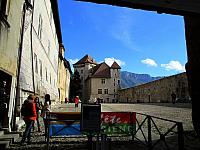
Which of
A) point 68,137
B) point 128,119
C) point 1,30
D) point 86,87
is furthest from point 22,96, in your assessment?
point 86,87

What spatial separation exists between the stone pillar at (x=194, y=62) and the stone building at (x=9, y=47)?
229 inches

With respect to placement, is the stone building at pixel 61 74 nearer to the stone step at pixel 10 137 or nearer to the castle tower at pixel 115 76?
the castle tower at pixel 115 76

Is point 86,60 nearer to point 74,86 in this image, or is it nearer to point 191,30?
point 74,86

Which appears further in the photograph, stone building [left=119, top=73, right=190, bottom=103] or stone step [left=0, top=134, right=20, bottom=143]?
stone building [left=119, top=73, right=190, bottom=103]

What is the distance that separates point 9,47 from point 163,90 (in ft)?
105

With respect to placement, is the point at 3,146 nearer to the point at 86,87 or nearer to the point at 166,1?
the point at 166,1

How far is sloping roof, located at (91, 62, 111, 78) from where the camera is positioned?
78125mm

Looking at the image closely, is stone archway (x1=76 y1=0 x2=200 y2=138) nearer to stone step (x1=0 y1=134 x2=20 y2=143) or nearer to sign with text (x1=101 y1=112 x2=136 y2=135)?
sign with text (x1=101 y1=112 x2=136 y2=135)

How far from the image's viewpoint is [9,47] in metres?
7.93

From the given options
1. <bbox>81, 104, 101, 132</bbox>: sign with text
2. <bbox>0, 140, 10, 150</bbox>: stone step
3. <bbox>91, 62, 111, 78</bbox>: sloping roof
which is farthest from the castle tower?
<bbox>81, 104, 101, 132</bbox>: sign with text

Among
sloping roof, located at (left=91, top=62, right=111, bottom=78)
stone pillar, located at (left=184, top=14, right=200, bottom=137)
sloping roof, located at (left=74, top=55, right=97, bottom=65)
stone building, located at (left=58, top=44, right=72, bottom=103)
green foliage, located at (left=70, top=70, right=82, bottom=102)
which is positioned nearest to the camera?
stone pillar, located at (left=184, top=14, right=200, bottom=137)

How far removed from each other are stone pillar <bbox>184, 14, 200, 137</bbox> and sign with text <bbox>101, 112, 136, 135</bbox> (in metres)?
2.24

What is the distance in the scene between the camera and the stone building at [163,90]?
3099 cm

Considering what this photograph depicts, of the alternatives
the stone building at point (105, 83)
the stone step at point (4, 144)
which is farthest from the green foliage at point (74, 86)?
the stone step at point (4, 144)
